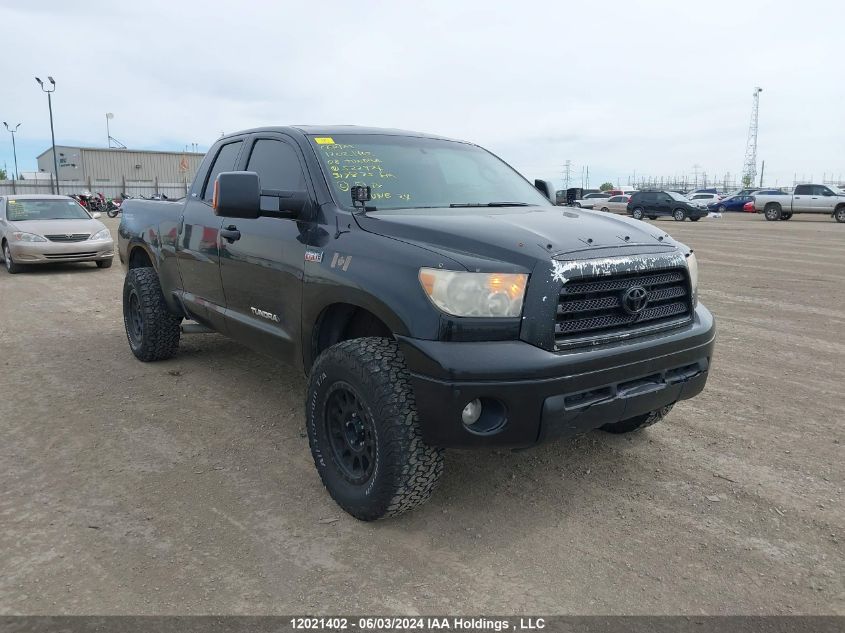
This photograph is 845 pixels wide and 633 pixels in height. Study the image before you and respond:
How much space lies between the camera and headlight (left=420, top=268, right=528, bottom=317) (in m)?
2.74

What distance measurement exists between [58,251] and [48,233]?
0.37 m

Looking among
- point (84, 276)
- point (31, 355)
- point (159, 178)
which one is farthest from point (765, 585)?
point (159, 178)

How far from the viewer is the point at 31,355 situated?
6082mm

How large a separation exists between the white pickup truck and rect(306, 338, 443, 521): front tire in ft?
111

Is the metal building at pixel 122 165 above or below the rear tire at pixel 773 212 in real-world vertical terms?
above

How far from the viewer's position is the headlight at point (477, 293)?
2740mm

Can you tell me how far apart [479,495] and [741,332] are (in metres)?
4.83

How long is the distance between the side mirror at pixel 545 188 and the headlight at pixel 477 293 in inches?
89.5

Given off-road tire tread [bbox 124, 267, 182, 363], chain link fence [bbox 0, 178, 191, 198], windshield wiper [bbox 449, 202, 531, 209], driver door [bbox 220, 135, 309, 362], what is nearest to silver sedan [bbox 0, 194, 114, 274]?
off-road tire tread [bbox 124, 267, 182, 363]

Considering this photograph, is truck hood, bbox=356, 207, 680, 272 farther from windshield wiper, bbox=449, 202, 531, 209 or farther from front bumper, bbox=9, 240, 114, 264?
front bumper, bbox=9, 240, 114, 264

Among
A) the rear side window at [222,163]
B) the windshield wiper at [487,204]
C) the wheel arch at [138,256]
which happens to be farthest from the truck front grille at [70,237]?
the windshield wiper at [487,204]

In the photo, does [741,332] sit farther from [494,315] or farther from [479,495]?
[494,315]

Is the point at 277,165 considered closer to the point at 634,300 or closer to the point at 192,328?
the point at 192,328

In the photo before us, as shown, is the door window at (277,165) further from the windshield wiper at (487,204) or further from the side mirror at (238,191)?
the windshield wiper at (487,204)
